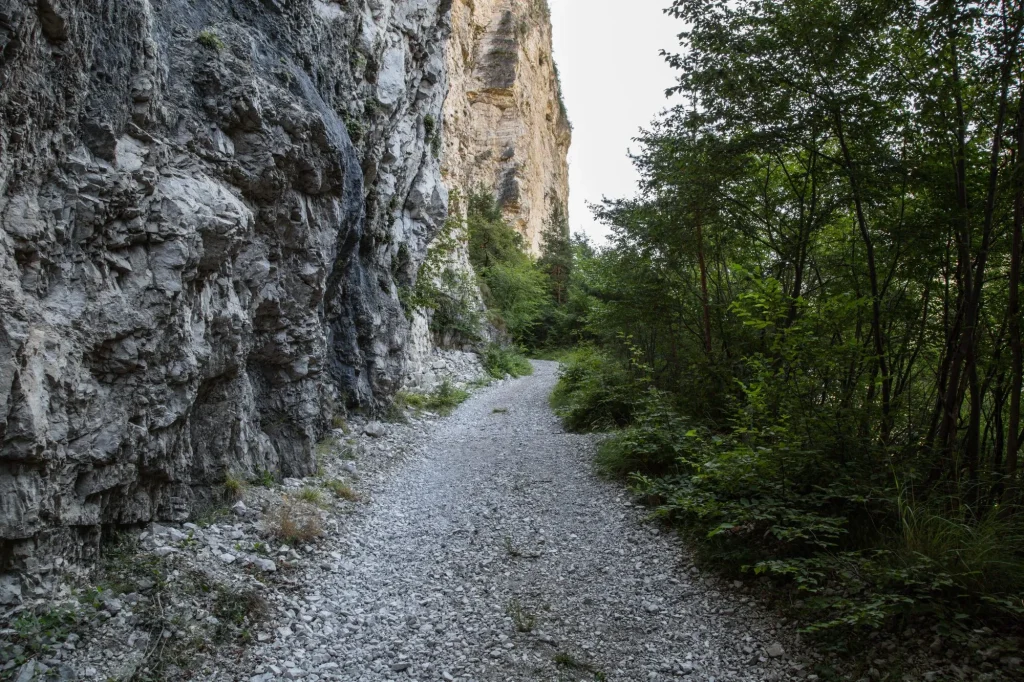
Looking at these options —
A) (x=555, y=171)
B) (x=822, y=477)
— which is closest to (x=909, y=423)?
(x=822, y=477)

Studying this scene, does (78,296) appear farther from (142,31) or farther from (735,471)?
(735,471)

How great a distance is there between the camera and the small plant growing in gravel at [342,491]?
25.7ft

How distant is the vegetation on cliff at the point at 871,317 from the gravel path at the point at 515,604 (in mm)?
577

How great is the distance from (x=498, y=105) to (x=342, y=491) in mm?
35845

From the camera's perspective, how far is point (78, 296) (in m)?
4.41

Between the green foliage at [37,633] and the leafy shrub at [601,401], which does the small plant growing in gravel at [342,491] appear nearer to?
the green foliage at [37,633]

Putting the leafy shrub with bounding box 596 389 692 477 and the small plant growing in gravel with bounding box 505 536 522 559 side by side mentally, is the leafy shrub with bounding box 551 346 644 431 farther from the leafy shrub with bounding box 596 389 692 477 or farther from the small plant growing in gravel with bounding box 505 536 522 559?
the small plant growing in gravel with bounding box 505 536 522 559

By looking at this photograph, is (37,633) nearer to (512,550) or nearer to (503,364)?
(512,550)

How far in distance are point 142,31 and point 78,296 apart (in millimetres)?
2734

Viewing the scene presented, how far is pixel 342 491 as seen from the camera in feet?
25.7

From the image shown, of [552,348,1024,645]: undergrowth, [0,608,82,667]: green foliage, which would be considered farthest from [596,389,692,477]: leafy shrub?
[0,608,82,667]: green foliage

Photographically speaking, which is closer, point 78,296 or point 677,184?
point 78,296

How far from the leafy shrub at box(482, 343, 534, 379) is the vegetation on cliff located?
565 inches

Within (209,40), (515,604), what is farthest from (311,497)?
(209,40)
